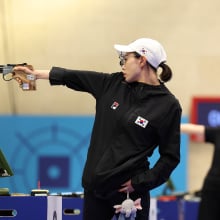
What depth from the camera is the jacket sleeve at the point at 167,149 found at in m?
2.74

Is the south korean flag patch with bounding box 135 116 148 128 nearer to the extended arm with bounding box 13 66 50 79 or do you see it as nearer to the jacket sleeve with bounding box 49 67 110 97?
the jacket sleeve with bounding box 49 67 110 97

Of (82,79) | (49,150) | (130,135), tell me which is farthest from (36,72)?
(49,150)

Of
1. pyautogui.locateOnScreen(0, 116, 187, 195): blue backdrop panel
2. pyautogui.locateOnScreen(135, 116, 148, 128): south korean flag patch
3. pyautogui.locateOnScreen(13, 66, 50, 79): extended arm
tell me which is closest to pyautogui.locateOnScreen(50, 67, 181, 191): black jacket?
pyautogui.locateOnScreen(135, 116, 148, 128): south korean flag patch

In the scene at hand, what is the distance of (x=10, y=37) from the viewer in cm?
613

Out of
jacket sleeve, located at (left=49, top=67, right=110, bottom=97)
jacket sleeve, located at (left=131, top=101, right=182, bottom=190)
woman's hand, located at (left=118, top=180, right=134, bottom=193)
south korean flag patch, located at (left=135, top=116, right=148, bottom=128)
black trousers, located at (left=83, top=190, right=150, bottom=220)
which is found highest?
jacket sleeve, located at (left=49, top=67, right=110, bottom=97)

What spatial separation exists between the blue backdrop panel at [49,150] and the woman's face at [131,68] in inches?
124

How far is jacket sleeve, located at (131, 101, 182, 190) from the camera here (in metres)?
2.74

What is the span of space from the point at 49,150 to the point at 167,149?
3.30 m

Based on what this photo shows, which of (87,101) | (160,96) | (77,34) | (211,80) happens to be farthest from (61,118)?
(160,96)

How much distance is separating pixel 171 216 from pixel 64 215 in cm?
125

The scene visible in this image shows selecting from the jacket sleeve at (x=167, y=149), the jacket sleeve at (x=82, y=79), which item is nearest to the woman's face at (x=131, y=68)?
the jacket sleeve at (x=82, y=79)

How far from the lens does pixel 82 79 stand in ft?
9.43

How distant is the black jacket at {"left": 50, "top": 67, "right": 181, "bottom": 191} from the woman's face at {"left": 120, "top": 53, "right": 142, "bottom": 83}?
0.03m

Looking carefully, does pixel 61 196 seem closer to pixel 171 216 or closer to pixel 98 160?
pixel 98 160
